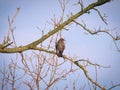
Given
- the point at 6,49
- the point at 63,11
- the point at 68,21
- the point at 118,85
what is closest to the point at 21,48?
the point at 6,49

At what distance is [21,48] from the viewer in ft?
9.52

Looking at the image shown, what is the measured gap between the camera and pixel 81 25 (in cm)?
376

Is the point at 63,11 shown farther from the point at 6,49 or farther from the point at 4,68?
the point at 4,68

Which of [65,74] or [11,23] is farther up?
[11,23]

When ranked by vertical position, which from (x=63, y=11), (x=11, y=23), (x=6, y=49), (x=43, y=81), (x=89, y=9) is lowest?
(x=43, y=81)

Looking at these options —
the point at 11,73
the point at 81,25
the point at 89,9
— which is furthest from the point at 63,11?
the point at 11,73

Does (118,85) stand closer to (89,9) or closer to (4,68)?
(89,9)

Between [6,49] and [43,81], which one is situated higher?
[6,49]

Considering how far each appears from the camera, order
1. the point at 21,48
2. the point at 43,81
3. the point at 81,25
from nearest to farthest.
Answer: the point at 21,48, the point at 81,25, the point at 43,81

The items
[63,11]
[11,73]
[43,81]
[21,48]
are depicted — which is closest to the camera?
[21,48]

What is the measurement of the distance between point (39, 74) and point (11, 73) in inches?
59.4

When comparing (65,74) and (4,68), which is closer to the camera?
(65,74)

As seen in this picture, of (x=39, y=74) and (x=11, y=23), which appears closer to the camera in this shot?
(x=11, y=23)

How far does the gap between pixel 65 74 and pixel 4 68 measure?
2286mm
